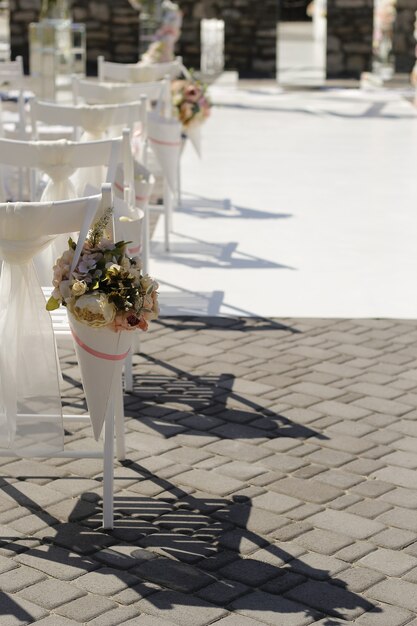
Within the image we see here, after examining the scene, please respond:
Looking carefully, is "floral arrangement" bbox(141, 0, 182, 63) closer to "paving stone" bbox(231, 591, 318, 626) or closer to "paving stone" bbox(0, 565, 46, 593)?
"paving stone" bbox(0, 565, 46, 593)

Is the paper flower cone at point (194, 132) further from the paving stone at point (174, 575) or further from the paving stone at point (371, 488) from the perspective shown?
the paving stone at point (174, 575)

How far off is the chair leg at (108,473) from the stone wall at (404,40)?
17810mm

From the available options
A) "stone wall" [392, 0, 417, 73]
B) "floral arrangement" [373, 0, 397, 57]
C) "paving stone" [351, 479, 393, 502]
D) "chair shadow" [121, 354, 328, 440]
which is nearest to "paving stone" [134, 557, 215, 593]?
"paving stone" [351, 479, 393, 502]

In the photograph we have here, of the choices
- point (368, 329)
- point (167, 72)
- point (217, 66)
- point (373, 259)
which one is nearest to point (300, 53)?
point (217, 66)

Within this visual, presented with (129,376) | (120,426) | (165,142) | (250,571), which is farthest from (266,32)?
(250,571)

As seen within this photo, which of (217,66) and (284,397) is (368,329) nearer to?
(284,397)

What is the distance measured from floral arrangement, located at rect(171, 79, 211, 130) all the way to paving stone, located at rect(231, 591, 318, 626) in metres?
6.08

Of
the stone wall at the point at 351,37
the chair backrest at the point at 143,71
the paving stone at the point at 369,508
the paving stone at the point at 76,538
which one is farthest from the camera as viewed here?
the stone wall at the point at 351,37

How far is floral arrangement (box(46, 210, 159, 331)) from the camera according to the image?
4.30m

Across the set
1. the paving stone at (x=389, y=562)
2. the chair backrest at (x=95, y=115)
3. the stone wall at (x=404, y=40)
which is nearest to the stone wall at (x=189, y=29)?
the stone wall at (x=404, y=40)

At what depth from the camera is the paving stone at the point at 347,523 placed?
178 inches

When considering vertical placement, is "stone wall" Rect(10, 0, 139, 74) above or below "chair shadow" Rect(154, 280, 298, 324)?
above

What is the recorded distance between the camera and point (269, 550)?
14.3ft

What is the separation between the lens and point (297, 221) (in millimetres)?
9914
